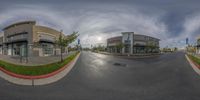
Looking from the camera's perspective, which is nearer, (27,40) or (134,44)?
(27,40)

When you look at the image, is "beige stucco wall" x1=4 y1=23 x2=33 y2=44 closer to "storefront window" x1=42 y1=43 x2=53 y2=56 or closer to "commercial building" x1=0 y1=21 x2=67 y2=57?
"commercial building" x1=0 y1=21 x2=67 y2=57

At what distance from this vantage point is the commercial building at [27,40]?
29.6m

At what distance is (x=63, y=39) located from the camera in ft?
63.6

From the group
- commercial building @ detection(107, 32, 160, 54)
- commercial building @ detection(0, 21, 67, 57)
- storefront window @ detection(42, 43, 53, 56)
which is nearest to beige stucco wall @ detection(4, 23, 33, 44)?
commercial building @ detection(0, 21, 67, 57)

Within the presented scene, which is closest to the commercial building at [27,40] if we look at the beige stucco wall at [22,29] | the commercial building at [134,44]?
the beige stucco wall at [22,29]

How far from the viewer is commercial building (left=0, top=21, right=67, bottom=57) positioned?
2959cm

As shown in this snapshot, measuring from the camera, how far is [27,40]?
30156mm

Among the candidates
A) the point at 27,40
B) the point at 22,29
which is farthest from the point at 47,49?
the point at 22,29

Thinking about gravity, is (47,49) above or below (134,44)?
below

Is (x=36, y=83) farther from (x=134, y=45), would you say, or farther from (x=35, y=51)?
(x=134, y=45)

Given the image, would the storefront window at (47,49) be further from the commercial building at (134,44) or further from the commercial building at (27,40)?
the commercial building at (134,44)

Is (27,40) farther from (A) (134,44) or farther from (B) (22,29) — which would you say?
(A) (134,44)

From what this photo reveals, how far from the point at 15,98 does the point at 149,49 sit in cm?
5342

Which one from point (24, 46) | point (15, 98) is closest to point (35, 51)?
point (24, 46)
